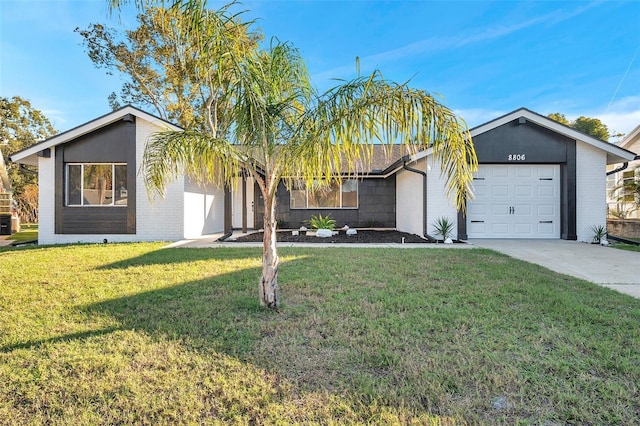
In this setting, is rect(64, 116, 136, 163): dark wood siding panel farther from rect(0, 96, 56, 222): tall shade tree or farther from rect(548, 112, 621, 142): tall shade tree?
rect(548, 112, 621, 142): tall shade tree

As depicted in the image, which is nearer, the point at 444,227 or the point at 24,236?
the point at 444,227

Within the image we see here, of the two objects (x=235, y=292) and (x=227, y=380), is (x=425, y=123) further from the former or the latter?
(x=235, y=292)

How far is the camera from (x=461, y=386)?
241 cm

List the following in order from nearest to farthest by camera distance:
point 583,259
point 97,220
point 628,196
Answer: point 583,259, point 97,220, point 628,196

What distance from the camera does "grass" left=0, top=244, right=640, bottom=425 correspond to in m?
2.16

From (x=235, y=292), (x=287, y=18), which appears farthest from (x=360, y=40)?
(x=235, y=292)

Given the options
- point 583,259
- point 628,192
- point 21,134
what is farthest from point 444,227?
point 21,134

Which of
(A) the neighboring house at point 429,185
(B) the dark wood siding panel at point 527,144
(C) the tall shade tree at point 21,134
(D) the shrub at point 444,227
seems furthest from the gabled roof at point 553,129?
(C) the tall shade tree at point 21,134

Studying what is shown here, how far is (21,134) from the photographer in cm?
2633

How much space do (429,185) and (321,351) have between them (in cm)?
873

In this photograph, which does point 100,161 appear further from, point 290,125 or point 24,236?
point 290,125

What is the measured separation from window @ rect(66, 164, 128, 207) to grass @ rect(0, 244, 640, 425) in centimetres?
637

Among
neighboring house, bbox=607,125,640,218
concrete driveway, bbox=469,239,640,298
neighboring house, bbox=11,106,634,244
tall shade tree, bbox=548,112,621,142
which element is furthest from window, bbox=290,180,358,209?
tall shade tree, bbox=548,112,621,142

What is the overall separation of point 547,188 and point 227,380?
12.0 m
